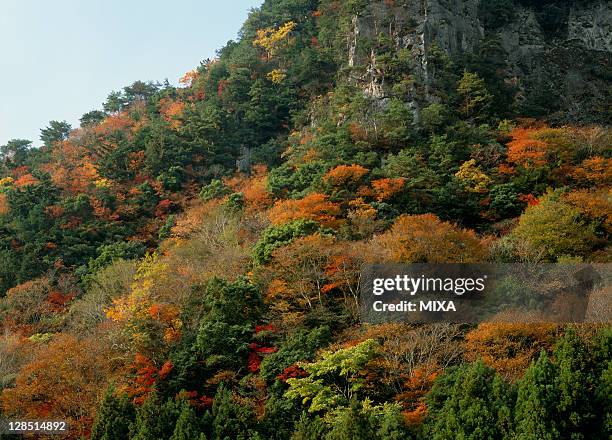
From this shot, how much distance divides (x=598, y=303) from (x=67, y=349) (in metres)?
16.1

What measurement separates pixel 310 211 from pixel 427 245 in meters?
6.47

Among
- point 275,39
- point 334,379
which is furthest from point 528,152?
point 275,39

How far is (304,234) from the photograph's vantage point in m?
26.2

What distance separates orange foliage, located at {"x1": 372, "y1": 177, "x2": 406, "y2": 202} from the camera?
31.4 metres

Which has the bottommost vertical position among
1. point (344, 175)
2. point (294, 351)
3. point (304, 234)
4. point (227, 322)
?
point (294, 351)

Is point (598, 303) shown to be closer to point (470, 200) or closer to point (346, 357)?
point (346, 357)

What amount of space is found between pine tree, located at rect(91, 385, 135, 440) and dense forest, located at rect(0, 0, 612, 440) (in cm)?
8

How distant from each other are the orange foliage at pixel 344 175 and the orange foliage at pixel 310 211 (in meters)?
1.39

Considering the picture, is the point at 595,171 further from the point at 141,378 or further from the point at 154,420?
the point at 154,420

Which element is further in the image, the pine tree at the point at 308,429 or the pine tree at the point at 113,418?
the pine tree at the point at 113,418

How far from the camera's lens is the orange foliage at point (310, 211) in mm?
28172

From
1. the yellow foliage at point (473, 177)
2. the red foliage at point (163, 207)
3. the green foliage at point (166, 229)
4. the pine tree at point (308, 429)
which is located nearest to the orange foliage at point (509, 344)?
the pine tree at point (308, 429)

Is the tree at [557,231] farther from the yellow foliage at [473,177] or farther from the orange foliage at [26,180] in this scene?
the orange foliage at [26,180]

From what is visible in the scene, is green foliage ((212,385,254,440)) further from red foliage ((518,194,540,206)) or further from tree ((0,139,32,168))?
tree ((0,139,32,168))
